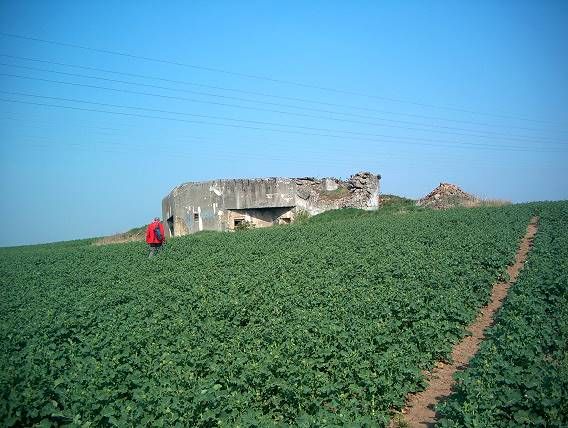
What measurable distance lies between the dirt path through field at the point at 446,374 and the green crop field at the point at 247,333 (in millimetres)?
187

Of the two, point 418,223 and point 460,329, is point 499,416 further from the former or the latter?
point 418,223

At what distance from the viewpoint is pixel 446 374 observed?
6812mm

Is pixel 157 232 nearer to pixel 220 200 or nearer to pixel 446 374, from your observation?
pixel 220 200

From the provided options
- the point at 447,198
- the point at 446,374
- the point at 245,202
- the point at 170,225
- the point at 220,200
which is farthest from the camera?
the point at 170,225

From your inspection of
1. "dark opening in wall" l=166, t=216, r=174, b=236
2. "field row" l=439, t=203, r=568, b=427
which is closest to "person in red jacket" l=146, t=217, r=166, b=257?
"field row" l=439, t=203, r=568, b=427

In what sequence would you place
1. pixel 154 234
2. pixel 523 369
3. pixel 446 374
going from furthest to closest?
pixel 154 234, pixel 446 374, pixel 523 369

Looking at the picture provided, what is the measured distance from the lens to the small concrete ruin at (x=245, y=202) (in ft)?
104

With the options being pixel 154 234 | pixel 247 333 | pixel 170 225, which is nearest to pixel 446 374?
pixel 247 333

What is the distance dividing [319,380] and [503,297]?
22.1 ft

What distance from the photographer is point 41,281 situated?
14.8m

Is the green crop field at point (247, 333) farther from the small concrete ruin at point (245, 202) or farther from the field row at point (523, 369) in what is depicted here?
the small concrete ruin at point (245, 202)

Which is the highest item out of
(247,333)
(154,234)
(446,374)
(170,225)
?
(170,225)

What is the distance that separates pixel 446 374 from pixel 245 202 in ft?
85.1

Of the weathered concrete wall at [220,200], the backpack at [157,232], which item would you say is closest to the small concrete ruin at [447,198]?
the weathered concrete wall at [220,200]
